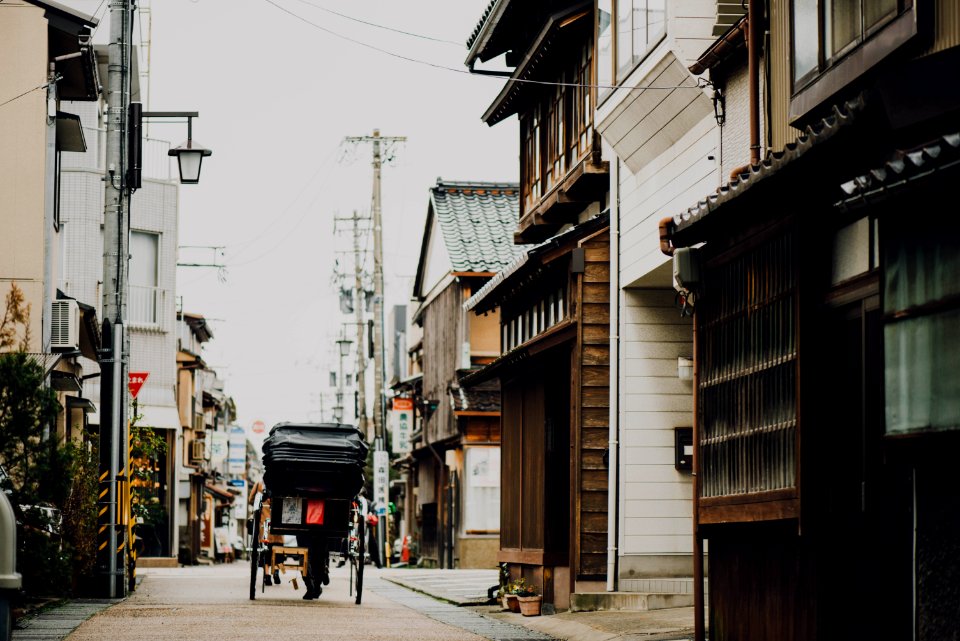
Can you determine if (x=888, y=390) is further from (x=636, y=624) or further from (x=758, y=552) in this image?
(x=636, y=624)

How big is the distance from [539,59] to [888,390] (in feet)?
50.1

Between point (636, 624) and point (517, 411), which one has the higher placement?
point (517, 411)

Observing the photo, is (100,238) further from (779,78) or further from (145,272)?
(779,78)

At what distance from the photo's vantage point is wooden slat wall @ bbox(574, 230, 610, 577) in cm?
1923

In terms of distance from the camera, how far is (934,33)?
973 cm

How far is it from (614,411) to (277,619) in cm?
524

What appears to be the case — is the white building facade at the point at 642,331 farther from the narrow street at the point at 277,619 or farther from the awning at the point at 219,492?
the awning at the point at 219,492

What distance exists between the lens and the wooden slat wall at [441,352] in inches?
1748

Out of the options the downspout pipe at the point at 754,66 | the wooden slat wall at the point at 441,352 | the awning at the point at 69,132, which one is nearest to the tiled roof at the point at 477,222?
the wooden slat wall at the point at 441,352

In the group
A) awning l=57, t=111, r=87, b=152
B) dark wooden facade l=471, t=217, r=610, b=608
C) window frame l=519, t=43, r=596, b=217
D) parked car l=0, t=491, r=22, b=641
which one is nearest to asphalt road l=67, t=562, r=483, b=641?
dark wooden facade l=471, t=217, r=610, b=608

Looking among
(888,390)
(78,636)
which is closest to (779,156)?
(888,390)

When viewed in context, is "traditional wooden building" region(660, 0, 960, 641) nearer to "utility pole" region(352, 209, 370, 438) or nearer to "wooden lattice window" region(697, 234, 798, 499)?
"wooden lattice window" region(697, 234, 798, 499)

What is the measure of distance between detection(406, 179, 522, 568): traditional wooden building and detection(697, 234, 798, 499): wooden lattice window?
29179mm

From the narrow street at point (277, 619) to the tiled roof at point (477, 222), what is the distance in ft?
62.0
